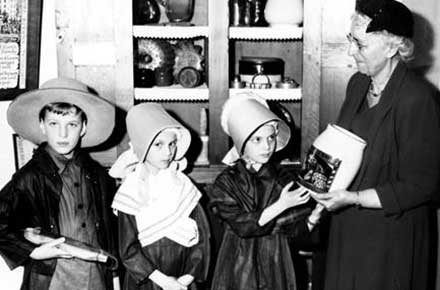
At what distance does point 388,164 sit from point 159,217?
0.74 meters

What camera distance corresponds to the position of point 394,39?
6.37ft

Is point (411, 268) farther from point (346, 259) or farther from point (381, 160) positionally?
point (381, 160)

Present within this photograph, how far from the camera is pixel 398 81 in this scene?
194 cm

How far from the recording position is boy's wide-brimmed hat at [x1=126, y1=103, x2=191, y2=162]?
2.05 metres

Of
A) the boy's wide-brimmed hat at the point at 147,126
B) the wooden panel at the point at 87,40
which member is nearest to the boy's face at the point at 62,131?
the boy's wide-brimmed hat at the point at 147,126

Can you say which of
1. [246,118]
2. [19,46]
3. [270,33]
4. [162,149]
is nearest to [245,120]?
[246,118]

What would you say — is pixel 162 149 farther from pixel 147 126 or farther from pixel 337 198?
pixel 337 198

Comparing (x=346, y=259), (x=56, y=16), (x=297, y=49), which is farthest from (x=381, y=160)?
(x=56, y=16)

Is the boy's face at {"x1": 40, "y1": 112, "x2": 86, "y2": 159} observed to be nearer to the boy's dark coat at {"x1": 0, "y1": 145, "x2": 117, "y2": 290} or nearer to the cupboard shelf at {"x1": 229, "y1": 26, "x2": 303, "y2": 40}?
the boy's dark coat at {"x1": 0, "y1": 145, "x2": 117, "y2": 290}

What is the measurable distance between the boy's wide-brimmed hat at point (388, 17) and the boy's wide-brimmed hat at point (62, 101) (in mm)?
874

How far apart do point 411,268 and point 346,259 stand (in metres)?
0.20

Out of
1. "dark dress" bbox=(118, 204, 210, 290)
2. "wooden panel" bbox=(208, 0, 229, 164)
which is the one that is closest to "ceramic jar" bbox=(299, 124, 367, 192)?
"dark dress" bbox=(118, 204, 210, 290)

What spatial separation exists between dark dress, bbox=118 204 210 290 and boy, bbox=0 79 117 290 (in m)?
0.07

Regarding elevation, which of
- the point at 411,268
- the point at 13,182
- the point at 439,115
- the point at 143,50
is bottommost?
the point at 411,268
